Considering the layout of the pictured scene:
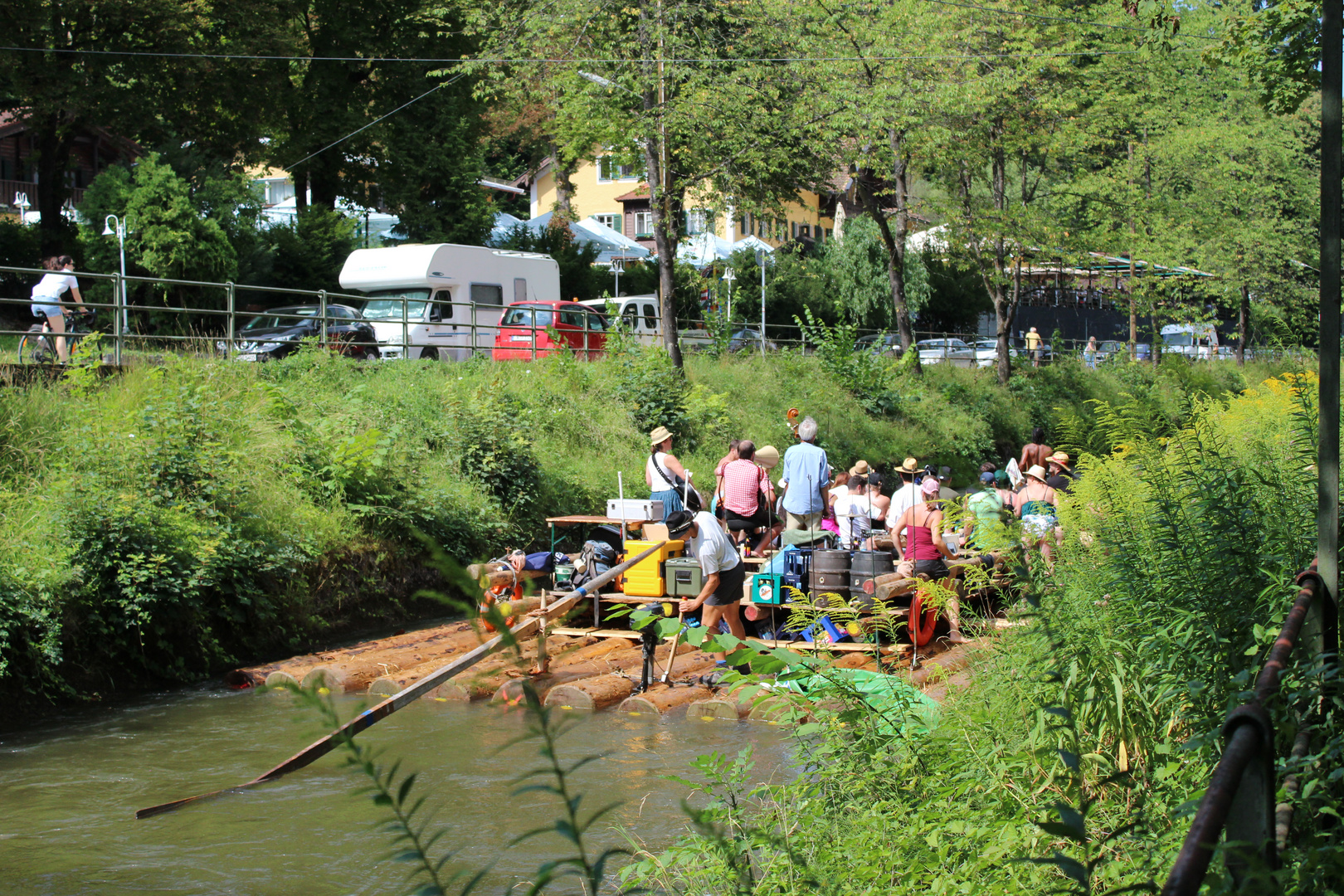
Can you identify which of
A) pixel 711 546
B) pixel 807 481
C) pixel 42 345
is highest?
pixel 42 345

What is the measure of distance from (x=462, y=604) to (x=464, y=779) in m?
7.03

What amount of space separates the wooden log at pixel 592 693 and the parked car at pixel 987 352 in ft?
87.2

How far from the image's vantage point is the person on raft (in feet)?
33.4

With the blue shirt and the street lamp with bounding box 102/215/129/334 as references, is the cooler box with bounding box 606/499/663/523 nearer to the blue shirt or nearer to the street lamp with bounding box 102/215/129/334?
the blue shirt

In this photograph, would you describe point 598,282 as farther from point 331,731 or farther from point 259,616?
point 331,731

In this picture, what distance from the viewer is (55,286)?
665 inches

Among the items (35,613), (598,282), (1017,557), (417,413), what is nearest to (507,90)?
(417,413)

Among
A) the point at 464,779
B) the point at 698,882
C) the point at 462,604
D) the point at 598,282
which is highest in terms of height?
the point at 598,282

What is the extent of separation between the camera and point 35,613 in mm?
10016

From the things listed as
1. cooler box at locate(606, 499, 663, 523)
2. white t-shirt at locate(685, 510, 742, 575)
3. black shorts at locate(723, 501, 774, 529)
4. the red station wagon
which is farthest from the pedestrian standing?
the red station wagon

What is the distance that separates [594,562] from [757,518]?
2276mm

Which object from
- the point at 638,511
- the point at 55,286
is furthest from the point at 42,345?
the point at 638,511

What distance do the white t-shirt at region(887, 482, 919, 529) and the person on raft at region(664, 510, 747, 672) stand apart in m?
1.81

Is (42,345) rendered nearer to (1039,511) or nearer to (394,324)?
(394,324)
